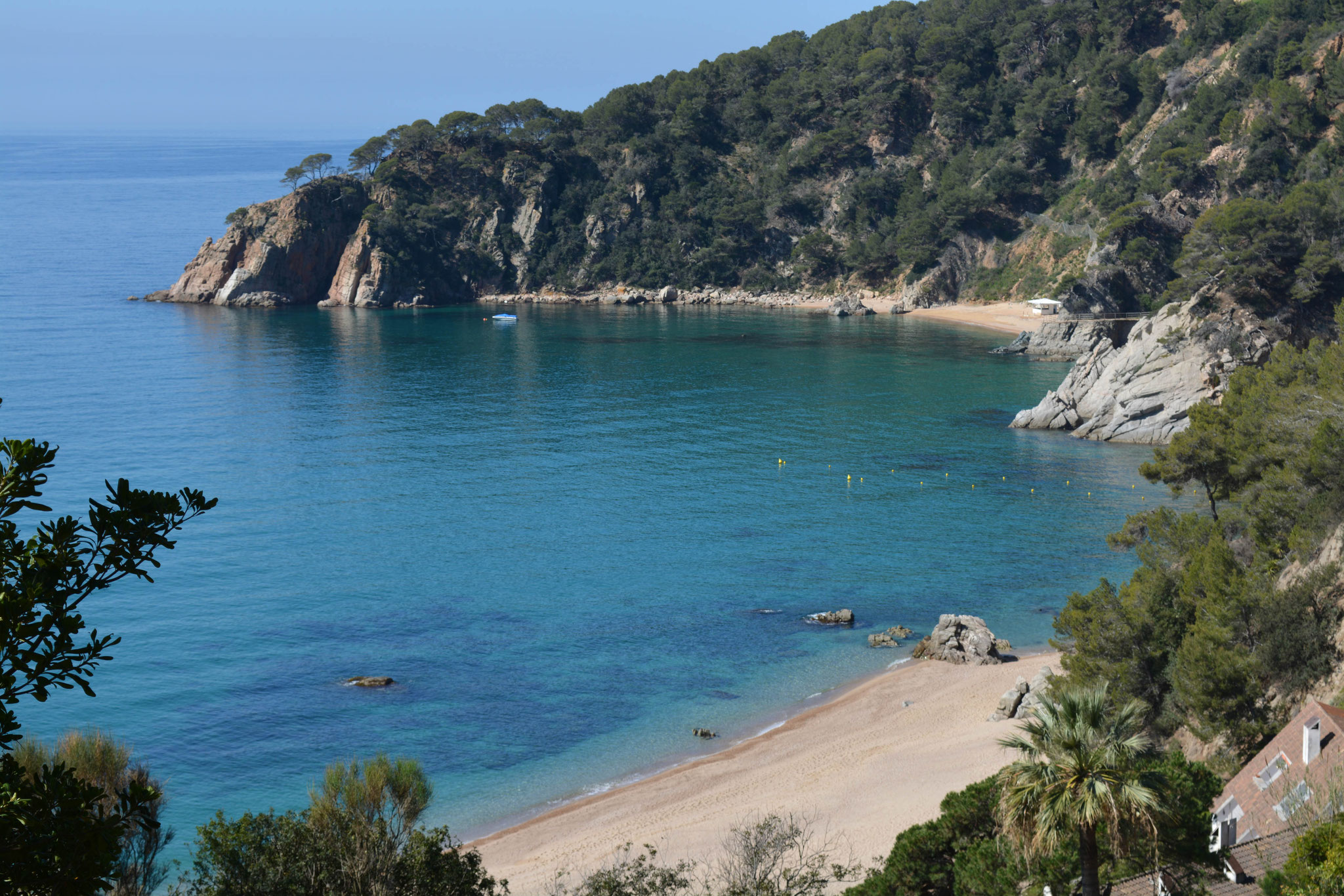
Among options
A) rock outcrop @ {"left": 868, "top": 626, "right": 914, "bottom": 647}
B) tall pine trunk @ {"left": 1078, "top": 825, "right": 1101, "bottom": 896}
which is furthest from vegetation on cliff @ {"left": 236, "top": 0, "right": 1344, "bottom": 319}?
tall pine trunk @ {"left": 1078, "top": 825, "right": 1101, "bottom": 896}

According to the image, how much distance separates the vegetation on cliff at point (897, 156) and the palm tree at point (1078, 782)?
294ft

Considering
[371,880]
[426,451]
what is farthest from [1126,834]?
[426,451]

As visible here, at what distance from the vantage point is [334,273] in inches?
5536

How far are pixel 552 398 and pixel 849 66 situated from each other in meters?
82.8

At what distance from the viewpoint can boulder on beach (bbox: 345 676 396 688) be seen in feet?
116

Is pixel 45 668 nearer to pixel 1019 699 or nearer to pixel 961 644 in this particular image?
pixel 1019 699

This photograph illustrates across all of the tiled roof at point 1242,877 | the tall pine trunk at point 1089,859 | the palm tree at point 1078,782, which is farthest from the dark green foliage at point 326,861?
the tiled roof at point 1242,877

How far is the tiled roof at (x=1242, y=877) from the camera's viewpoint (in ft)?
55.9

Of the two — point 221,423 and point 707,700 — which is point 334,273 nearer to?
point 221,423

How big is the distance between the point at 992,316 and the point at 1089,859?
108 meters

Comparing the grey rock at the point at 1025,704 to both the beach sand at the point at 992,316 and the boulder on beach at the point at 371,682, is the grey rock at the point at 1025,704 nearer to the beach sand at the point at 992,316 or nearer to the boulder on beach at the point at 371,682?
the boulder on beach at the point at 371,682

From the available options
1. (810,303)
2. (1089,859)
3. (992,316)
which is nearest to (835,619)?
(1089,859)

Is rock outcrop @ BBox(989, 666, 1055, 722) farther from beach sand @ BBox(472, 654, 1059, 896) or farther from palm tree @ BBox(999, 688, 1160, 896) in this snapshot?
palm tree @ BBox(999, 688, 1160, 896)

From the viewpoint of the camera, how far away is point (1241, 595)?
26.1 metres
